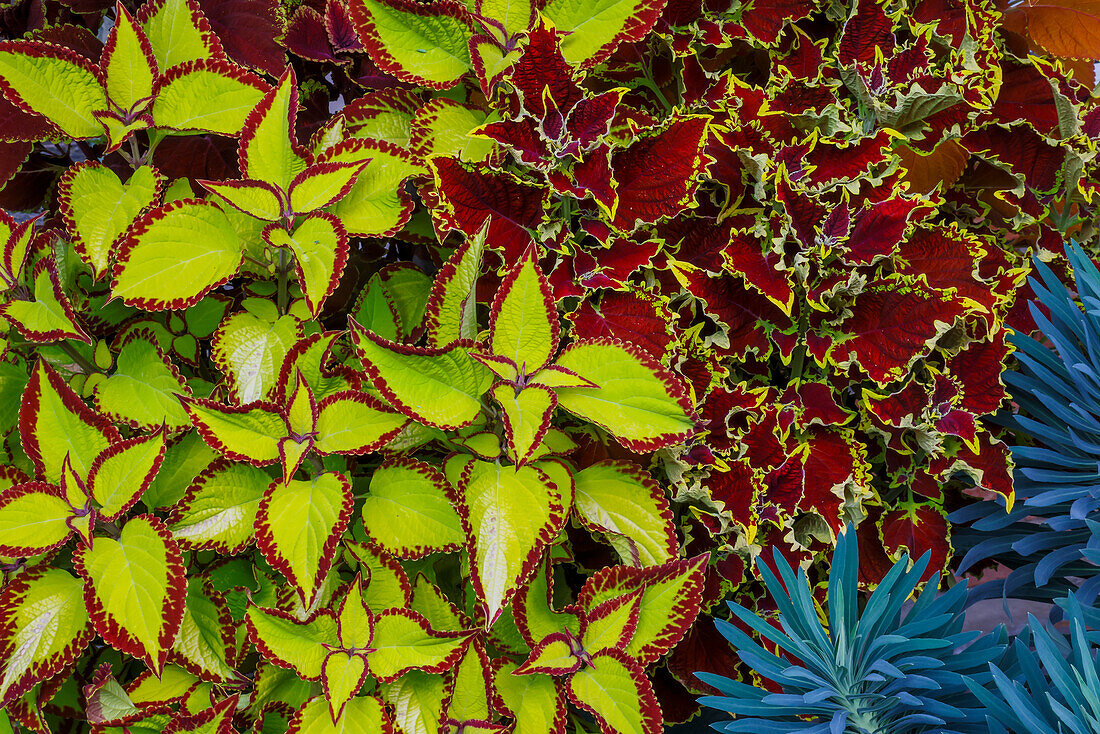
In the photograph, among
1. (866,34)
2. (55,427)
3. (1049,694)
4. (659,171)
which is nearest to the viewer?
(1049,694)

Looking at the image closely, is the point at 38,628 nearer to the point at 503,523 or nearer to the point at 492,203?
the point at 503,523

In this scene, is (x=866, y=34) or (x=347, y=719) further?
(x=866, y=34)

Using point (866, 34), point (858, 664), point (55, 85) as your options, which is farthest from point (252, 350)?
point (866, 34)

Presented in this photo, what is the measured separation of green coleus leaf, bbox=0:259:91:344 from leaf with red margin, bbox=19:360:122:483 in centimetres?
3

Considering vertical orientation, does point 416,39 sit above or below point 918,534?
above

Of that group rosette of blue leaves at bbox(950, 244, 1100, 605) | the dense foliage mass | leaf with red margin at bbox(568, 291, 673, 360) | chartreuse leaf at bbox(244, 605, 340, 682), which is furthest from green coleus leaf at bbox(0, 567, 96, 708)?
rosette of blue leaves at bbox(950, 244, 1100, 605)

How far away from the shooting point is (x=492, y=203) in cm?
79

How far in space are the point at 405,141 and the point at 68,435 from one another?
0.41 meters

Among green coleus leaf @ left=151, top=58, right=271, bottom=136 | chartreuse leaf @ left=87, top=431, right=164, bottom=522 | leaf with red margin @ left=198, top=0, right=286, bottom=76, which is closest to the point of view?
chartreuse leaf @ left=87, top=431, right=164, bottom=522

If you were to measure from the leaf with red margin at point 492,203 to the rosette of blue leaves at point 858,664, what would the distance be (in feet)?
1.25

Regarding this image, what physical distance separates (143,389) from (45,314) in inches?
3.9

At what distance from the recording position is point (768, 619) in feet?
2.84

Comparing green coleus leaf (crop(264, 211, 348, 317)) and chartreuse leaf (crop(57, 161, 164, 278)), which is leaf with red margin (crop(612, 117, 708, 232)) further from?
chartreuse leaf (crop(57, 161, 164, 278))

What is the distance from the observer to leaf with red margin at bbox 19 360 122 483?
0.67 metres
